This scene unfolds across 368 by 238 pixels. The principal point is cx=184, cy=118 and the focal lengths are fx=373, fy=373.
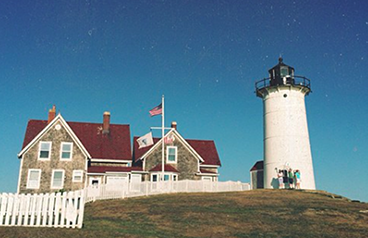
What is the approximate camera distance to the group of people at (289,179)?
35.0 m

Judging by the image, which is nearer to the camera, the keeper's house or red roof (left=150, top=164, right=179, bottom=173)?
the keeper's house

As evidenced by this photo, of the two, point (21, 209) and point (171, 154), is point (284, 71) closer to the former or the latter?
point (171, 154)

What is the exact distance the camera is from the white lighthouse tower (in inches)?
1421

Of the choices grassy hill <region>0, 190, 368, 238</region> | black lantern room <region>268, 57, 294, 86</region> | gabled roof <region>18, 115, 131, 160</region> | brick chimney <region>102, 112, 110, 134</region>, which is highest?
black lantern room <region>268, 57, 294, 86</region>

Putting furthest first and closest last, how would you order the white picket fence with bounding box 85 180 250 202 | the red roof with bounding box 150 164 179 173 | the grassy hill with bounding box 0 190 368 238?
the red roof with bounding box 150 164 179 173 < the white picket fence with bounding box 85 180 250 202 < the grassy hill with bounding box 0 190 368 238

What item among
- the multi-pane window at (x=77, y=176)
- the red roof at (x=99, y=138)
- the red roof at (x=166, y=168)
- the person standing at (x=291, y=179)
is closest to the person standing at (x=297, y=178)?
the person standing at (x=291, y=179)

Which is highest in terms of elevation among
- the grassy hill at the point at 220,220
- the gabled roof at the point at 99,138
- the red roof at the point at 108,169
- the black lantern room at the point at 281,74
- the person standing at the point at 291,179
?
the black lantern room at the point at 281,74

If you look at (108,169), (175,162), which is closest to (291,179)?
(175,162)

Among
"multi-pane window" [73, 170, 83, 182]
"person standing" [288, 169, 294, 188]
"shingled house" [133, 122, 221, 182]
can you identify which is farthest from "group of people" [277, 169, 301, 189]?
"multi-pane window" [73, 170, 83, 182]

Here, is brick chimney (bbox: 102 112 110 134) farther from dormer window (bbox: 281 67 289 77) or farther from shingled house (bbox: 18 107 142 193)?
dormer window (bbox: 281 67 289 77)

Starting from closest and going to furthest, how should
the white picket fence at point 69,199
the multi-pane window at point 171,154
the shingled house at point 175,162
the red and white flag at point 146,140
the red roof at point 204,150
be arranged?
the white picket fence at point 69,199, the red and white flag at point 146,140, the shingled house at point 175,162, the multi-pane window at point 171,154, the red roof at point 204,150

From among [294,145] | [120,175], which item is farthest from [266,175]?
[120,175]

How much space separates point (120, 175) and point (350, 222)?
23736 millimetres

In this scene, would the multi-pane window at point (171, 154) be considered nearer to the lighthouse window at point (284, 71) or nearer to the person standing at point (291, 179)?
the person standing at point (291, 179)
